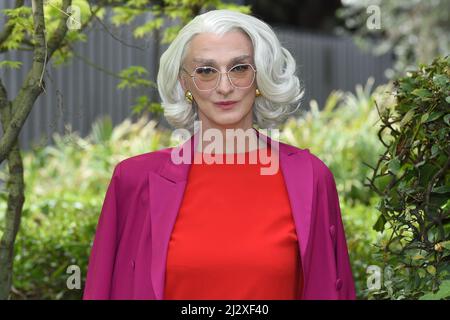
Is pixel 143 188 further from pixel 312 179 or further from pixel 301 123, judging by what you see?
pixel 301 123

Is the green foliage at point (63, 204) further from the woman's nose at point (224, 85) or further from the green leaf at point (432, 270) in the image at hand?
the green leaf at point (432, 270)

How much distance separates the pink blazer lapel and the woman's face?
0.50ft

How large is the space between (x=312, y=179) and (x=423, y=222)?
24.6 inches

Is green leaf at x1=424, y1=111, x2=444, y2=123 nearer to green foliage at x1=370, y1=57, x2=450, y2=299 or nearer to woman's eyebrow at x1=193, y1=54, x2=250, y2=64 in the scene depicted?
green foliage at x1=370, y1=57, x2=450, y2=299

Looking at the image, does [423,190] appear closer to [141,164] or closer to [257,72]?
[257,72]

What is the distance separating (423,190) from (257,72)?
779 millimetres

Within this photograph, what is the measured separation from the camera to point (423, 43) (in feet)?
50.4

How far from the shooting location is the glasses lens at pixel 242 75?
2496mm

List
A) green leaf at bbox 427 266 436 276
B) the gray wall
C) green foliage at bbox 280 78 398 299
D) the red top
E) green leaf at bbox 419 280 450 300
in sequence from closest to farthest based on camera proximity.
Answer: the red top → green leaf at bbox 419 280 450 300 → green leaf at bbox 427 266 436 276 → green foliage at bbox 280 78 398 299 → the gray wall

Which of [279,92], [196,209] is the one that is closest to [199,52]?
[279,92]

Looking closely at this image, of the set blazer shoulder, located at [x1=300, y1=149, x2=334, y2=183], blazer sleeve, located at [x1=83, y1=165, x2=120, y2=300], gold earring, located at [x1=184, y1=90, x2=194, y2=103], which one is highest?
gold earring, located at [x1=184, y1=90, x2=194, y2=103]

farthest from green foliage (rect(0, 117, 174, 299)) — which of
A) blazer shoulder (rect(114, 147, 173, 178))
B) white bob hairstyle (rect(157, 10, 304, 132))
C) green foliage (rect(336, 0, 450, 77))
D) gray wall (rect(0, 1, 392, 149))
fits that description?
green foliage (rect(336, 0, 450, 77))

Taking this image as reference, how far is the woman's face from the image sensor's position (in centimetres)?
249

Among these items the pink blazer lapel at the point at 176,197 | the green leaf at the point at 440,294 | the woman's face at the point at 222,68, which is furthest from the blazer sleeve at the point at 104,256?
the green leaf at the point at 440,294
